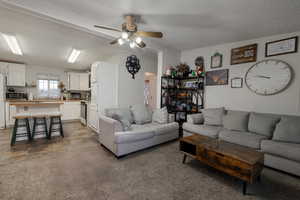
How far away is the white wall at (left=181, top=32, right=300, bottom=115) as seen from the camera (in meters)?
2.68

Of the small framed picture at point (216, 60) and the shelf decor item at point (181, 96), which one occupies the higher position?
the small framed picture at point (216, 60)

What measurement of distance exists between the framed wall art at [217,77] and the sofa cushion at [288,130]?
1.53 metres

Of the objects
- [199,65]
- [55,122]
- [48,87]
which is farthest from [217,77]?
[48,87]

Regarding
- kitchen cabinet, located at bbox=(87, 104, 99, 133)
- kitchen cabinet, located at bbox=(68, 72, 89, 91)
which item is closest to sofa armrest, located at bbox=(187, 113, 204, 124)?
kitchen cabinet, located at bbox=(87, 104, 99, 133)

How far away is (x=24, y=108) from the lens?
424 centimetres

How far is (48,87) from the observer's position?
6.00 meters

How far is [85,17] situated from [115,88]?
200 centimetres

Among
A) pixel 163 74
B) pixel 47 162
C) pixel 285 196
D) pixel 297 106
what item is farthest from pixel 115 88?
pixel 297 106

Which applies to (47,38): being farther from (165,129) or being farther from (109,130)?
(165,129)

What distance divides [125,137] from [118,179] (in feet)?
2.40

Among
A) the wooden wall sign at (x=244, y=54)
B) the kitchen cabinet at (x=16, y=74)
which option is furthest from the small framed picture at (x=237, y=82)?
the kitchen cabinet at (x=16, y=74)

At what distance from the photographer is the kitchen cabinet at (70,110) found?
5.32 m

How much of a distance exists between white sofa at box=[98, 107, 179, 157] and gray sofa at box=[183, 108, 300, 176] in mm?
809

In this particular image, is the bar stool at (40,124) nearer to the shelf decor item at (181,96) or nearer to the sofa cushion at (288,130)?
the shelf decor item at (181,96)
